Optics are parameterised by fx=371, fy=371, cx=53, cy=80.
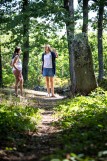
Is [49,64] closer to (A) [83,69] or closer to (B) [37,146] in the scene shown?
(A) [83,69]

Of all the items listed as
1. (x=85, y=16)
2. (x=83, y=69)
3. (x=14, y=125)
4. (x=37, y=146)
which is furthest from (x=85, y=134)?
(x=85, y=16)

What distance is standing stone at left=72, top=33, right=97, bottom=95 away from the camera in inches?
575

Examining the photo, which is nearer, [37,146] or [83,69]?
[37,146]

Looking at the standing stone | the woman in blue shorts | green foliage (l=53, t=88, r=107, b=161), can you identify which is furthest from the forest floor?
the woman in blue shorts

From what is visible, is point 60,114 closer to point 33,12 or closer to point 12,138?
point 12,138

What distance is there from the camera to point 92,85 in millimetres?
14617

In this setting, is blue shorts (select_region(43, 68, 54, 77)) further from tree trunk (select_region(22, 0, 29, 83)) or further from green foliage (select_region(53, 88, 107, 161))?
tree trunk (select_region(22, 0, 29, 83))

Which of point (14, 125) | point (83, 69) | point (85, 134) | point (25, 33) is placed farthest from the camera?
point (25, 33)

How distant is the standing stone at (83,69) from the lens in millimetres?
14594

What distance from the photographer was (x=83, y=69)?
14.6 m

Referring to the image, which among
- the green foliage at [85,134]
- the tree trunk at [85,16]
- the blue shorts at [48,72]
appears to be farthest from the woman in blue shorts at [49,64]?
the tree trunk at [85,16]

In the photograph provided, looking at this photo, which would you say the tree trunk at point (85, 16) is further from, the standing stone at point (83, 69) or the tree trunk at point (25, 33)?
the standing stone at point (83, 69)

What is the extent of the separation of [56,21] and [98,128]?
15534mm

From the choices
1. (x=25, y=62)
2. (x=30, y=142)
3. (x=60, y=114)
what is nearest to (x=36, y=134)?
(x=30, y=142)
